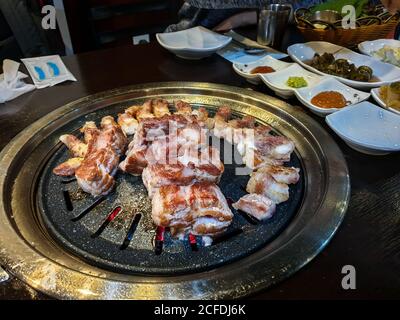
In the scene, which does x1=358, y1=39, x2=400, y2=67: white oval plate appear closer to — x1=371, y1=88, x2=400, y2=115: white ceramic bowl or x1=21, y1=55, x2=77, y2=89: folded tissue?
x1=371, y1=88, x2=400, y2=115: white ceramic bowl

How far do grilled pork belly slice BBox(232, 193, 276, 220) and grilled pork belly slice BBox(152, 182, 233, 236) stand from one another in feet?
0.35

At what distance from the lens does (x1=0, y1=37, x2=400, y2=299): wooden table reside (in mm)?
1291

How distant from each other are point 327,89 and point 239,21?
1.76 meters

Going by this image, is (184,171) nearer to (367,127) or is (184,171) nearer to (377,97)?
(367,127)

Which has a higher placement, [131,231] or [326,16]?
[326,16]

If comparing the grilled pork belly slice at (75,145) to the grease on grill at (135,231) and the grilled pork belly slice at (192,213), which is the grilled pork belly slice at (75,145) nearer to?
the grease on grill at (135,231)

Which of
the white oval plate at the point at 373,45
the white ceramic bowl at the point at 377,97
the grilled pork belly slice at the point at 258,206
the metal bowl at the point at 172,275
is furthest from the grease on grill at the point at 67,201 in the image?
the white oval plate at the point at 373,45

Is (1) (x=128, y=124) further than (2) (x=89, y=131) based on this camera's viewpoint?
Yes

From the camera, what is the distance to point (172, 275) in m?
Result: 1.40
